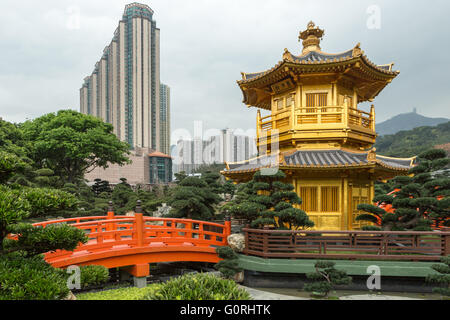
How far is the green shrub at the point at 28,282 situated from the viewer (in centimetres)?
410

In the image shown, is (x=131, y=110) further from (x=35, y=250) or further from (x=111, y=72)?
(x=35, y=250)

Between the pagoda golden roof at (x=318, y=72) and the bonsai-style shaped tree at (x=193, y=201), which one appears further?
the bonsai-style shaped tree at (x=193, y=201)

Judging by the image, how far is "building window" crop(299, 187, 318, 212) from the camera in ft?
35.3

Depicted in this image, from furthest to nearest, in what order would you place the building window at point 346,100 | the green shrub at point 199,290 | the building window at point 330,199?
the building window at point 346,100
the building window at point 330,199
the green shrub at point 199,290

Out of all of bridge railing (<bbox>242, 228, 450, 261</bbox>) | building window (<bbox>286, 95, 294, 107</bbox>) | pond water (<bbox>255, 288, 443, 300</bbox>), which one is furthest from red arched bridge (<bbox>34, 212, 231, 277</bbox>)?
building window (<bbox>286, 95, 294, 107</bbox>)

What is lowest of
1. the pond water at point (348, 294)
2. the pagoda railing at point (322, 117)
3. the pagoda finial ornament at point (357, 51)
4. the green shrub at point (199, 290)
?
the pond water at point (348, 294)

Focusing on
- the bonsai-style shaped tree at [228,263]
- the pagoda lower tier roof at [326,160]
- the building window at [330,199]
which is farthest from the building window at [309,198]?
the bonsai-style shaped tree at [228,263]

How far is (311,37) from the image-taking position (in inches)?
523

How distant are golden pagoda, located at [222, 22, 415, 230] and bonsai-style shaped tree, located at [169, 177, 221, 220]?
1636 millimetres

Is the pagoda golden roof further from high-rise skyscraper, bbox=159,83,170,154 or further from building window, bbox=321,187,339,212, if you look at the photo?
high-rise skyscraper, bbox=159,83,170,154

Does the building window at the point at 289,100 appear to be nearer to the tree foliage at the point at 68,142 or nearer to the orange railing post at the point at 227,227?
the orange railing post at the point at 227,227

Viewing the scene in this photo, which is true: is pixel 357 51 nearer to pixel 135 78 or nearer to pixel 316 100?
pixel 316 100

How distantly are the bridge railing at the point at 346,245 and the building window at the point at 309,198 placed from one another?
186 cm

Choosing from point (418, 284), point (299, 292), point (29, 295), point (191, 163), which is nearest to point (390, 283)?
point (418, 284)
